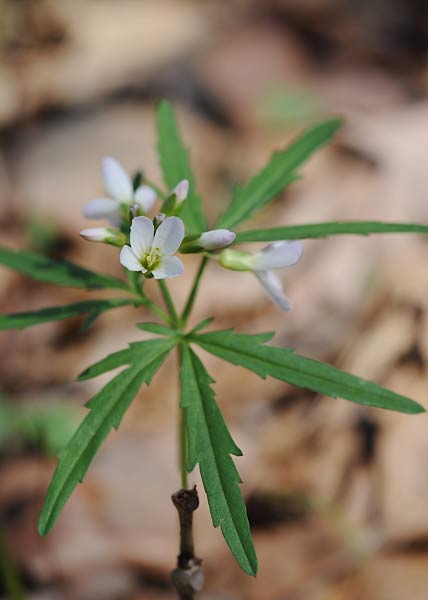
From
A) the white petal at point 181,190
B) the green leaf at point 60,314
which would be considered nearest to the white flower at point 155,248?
the white petal at point 181,190

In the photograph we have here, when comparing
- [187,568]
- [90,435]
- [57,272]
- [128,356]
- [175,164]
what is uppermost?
[175,164]

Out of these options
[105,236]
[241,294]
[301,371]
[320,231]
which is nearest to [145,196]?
[105,236]

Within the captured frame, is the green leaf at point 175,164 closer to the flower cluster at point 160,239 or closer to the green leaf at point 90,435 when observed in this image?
the flower cluster at point 160,239

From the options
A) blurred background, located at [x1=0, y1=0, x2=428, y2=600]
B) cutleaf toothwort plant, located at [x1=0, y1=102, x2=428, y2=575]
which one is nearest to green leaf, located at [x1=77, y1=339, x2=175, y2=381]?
cutleaf toothwort plant, located at [x1=0, y1=102, x2=428, y2=575]

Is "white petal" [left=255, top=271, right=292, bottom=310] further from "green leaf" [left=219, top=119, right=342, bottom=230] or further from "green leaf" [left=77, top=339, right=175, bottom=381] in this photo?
"green leaf" [left=77, top=339, right=175, bottom=381]

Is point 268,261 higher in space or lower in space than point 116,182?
lower

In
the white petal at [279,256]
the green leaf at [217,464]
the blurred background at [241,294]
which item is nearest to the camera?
the green leaf at [217,464]

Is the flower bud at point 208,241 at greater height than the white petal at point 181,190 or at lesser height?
lesser

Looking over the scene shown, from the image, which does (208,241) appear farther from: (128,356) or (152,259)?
(128,356)
